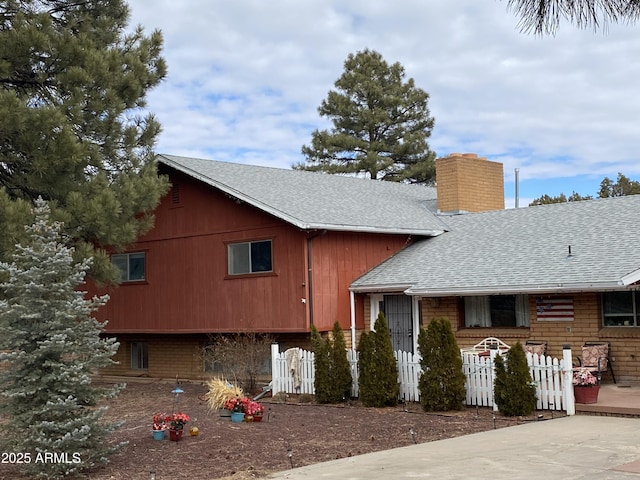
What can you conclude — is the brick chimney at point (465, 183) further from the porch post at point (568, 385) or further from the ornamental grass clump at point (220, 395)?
the ornamental grass clump at point (220, 395)

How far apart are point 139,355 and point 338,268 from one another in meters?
7.74

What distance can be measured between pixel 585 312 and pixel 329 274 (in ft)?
18.4

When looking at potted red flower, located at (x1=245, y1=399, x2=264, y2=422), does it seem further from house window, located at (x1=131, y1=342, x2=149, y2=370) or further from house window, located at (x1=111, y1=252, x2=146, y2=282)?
house window, located at (x1=131, y1=342, x2=149, y2=370)

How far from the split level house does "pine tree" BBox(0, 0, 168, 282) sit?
192 centimetres

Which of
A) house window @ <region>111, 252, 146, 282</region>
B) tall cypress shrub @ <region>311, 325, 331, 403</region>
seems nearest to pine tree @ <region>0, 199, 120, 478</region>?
tall cypress shrub @ <region>311, 325, 331, 403</region>

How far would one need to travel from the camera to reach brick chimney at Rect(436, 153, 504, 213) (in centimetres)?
2239

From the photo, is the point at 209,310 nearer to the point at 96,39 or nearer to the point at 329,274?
the point at 329,274

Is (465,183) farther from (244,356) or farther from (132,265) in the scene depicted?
(132,265)

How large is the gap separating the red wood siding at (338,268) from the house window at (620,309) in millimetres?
5629

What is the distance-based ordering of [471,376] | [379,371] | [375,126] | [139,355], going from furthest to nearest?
1. [375,126]
2. [139,355]
3. [379,371]
4. [471,376]

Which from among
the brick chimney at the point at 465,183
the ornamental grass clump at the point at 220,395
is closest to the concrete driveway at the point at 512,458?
the ornamental grass clump at the point at 220,395

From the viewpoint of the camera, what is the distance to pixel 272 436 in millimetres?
11328

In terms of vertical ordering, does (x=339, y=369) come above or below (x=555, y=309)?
below

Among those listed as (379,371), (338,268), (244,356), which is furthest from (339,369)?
(338,268)
